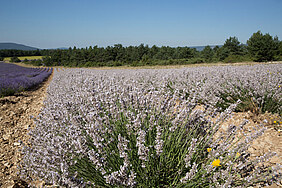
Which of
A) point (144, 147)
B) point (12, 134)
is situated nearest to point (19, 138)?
point (12, 134)

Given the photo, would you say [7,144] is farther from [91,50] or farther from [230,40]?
[230,40]

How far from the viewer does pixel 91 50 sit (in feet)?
123

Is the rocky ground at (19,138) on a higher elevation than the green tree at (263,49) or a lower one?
lower

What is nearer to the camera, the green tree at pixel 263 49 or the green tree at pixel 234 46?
the green tree at pixel 263 49

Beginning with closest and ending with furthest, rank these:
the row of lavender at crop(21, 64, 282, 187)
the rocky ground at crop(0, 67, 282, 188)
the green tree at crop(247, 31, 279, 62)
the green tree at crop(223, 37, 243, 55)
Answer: the row of lavender at crop(21, 64, 282, 187)
the rocky ground at crop(0, 67, 282, 188)
the green tree at crop(247, 31, 279, 62)
the green tree at crop(223, 37, 243, 55)

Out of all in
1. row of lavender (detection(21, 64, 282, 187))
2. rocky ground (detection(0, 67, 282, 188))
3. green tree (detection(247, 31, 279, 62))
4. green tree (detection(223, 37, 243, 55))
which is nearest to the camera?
row of lavender (detection(21, 64, 282, 187))

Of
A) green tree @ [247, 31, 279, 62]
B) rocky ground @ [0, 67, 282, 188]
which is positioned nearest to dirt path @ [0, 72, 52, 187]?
rocky ground @ [0, 67, 282, 188]

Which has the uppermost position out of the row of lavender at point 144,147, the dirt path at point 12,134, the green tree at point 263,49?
the green tree at point 263,49

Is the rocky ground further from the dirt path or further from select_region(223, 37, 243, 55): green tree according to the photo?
select_region(223, 37, 243, 55): green tree

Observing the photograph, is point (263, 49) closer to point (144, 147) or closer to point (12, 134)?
point (144, 147)

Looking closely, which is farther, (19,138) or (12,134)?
(12,134)

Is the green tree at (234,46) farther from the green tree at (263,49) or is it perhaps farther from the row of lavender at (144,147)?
the row of lavender at (144,147)

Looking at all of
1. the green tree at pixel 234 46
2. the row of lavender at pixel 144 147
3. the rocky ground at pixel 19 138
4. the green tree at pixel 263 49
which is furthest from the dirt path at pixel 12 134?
the green tree at pixel 234 46

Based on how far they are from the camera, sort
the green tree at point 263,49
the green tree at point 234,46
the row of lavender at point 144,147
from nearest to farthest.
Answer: the row of lavender at point 144,147 → the green tree at point 263,49 → the green tree at point 234,46
